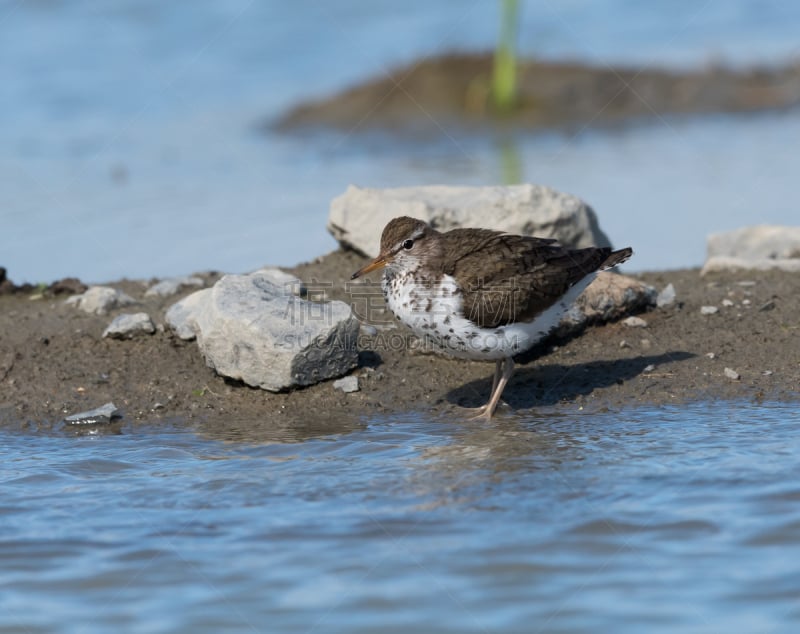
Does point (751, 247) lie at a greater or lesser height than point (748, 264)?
greater

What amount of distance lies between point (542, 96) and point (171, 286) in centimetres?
1205

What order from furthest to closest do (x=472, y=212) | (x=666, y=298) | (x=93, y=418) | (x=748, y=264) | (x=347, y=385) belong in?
(x=748, y=264) < (x=472, y=212) < (x=666, y=298) < (x=347, y=385) < (x=93, y=418)

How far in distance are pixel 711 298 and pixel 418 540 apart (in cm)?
500

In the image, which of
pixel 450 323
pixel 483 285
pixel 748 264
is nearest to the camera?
pixel 450 323

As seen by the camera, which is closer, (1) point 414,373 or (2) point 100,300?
(1) point 414,373

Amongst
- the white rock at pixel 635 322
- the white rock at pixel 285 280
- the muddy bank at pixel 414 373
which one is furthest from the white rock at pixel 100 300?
the white rock at pixel 635 322

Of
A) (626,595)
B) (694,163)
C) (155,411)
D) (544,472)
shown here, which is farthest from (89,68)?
(626,595)

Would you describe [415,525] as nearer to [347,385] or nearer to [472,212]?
[347,385]

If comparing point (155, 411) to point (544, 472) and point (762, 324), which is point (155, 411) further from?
point (762, 324)

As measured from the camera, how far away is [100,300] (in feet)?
33.2

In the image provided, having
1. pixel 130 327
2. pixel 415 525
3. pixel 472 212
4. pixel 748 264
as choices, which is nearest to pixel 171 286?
pixel 130 327

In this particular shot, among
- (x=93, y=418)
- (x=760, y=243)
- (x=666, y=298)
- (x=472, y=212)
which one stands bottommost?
(x=93, y=418)

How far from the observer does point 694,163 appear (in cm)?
1653

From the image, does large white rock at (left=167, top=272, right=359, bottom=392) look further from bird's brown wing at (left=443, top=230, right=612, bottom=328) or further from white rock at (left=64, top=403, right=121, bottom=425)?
bird's brown wing at (left=443, top=230, right=612, bottom=328)
